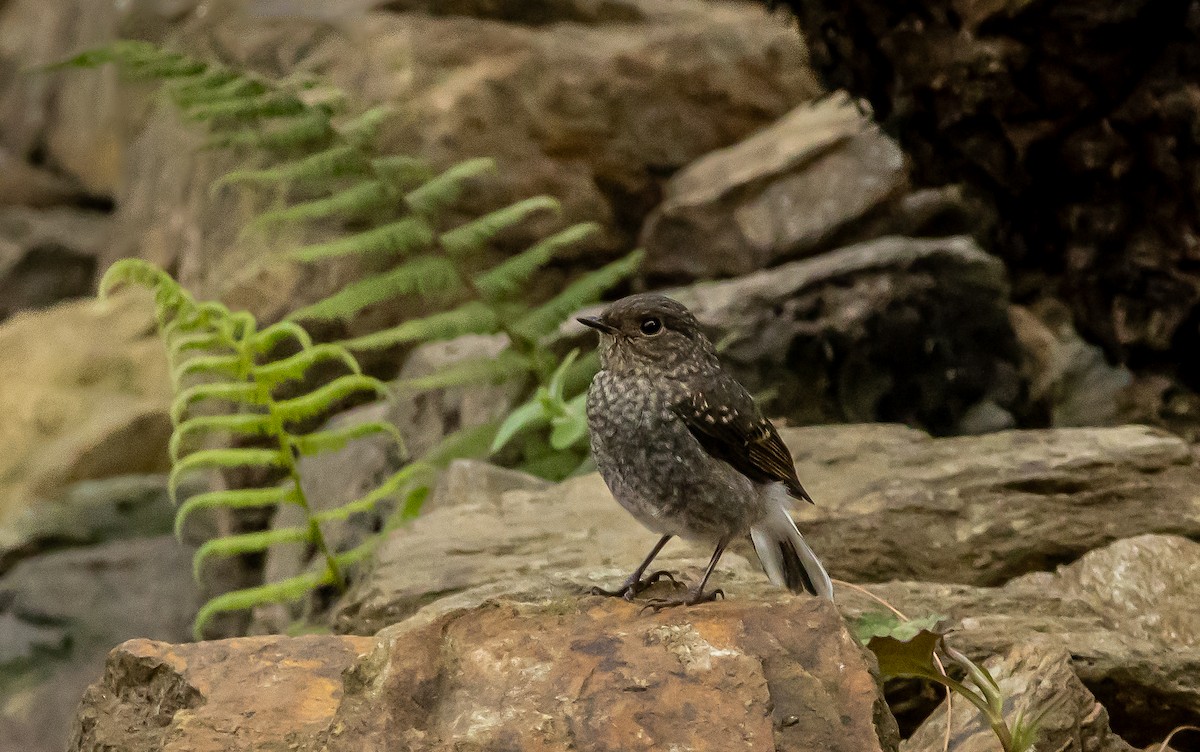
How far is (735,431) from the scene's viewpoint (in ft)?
9.72

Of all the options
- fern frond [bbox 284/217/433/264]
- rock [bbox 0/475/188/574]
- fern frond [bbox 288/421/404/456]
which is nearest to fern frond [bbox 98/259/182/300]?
fern frond [bbox 288/421/404/456]

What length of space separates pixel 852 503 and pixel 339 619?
1.80 metres

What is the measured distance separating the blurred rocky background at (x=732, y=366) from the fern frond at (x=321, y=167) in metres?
1.12

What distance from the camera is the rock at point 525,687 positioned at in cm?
224

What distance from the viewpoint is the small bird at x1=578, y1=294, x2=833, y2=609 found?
2865mm

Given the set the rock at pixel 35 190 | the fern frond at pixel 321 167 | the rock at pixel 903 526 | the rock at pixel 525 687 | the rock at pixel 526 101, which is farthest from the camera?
the rock at pixel 35 190

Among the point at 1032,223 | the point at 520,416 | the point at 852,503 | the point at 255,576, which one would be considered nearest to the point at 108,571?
the point at 255,576

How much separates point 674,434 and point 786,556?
2.07 ft

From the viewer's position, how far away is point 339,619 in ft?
12.4

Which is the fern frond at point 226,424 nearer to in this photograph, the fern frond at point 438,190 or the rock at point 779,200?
the fern frond at point 438,190

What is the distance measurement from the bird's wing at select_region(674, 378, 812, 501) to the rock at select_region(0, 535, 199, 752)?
4.30 metres

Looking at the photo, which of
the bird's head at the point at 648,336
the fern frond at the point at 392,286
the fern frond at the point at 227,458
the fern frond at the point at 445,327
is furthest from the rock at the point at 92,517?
the bird's head at the point at 648,336

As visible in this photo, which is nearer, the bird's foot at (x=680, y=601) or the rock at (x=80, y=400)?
the bird's foot at (x=680, y=601)

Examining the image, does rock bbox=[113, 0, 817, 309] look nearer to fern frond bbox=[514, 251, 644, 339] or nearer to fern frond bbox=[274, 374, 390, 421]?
fern frond bbox=[514, 251, 644, 339]
